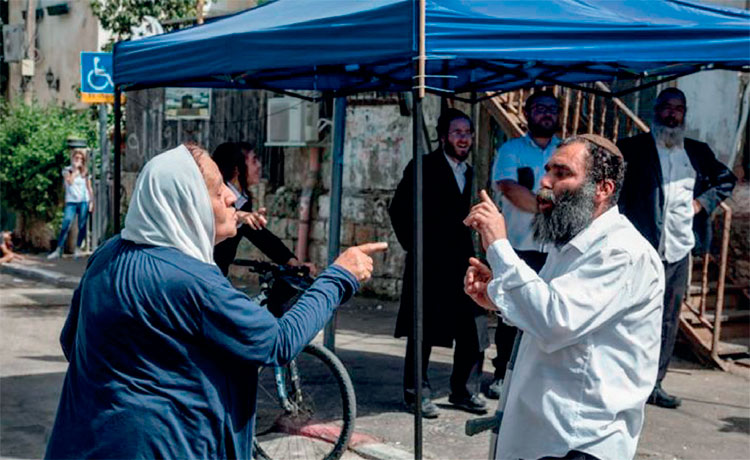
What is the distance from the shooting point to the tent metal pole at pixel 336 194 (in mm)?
7906

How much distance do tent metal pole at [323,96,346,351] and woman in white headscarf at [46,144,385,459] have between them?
4718 millimetres

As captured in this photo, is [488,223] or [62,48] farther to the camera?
[62,48]


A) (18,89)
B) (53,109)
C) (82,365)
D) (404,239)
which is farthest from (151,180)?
(18,89)

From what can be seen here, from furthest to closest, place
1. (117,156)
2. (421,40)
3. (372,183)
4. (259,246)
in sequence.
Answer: (372,183) → (117,156) → (259,246) → (421,40)

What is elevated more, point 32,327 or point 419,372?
point 419,372

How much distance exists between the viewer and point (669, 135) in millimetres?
7348

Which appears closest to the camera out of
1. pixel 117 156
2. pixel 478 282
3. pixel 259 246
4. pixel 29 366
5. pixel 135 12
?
pixel 478 282

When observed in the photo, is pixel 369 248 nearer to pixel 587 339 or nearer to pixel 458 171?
pixel 587 339

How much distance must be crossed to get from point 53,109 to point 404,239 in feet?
49.8

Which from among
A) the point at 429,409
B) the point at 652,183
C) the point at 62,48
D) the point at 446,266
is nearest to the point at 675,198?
the point at 652,183

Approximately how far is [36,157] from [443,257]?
13.2 m

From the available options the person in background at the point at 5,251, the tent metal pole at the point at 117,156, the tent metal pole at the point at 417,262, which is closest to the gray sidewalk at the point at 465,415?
the tent metal pole at the point at 417,262

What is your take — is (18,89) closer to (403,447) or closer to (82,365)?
Answer: (403,447)

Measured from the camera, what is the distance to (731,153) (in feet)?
33.8
